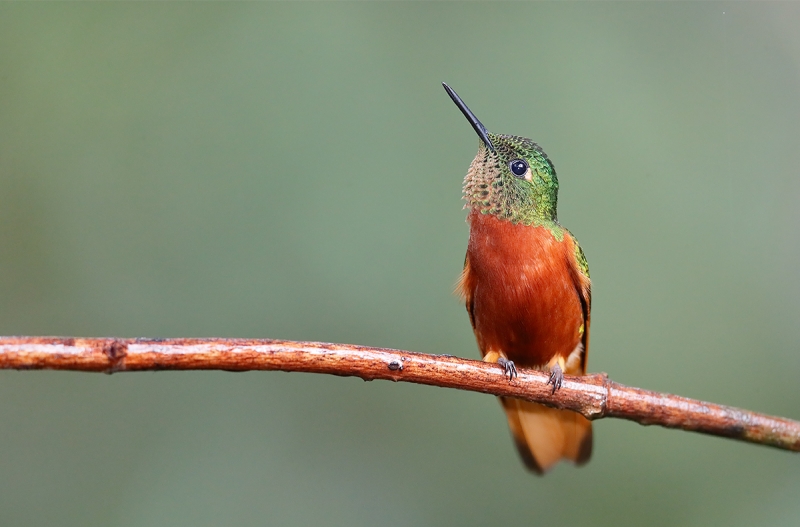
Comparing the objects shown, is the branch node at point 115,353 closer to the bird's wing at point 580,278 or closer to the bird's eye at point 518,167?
the bird's eye at point 518,167

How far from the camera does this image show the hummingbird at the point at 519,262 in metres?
3.45

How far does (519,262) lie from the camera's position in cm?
343

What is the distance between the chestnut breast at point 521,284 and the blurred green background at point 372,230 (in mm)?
1668

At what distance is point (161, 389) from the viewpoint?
5.19m

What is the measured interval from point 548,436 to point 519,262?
1.50m

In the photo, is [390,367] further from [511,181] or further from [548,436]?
[548,436]

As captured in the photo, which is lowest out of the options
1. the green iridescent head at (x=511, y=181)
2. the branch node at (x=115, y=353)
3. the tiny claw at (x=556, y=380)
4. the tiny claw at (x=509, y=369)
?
the tiny claw at (x=556, y=380)

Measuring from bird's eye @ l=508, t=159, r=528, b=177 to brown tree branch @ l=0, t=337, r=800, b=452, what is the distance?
1.11m

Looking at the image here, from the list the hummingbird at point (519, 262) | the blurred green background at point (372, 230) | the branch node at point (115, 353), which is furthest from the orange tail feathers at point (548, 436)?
the branch node at point (115, 353)

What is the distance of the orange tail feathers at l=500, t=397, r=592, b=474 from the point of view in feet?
13.9

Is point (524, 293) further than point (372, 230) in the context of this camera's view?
No

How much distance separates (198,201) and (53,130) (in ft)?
4.41

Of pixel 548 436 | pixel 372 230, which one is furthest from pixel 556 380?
pixel 372 230

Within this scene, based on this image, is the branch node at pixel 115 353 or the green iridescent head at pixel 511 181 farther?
the green iridescent head at pixel 511 181
